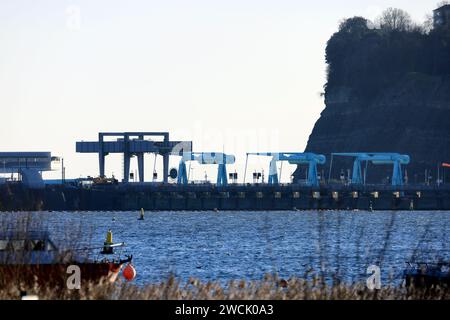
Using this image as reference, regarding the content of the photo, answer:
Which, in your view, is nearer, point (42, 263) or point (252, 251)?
point (42, 263)

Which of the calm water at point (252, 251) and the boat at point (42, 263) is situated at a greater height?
the boat at point (42, 263)

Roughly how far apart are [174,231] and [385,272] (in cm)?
8278

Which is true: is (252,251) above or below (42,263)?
below

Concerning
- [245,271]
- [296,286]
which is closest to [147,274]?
[245,271]

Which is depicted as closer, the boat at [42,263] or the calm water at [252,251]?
the boat at [42,263]

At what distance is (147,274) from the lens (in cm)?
8025

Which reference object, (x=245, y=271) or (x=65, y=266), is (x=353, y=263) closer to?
(x=245, y=271)

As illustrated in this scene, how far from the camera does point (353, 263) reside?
90.0 meters

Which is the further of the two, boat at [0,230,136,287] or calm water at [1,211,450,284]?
calm water at [1,211,450,284]

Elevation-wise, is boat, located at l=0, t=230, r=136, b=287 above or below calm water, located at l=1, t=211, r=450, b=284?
above
